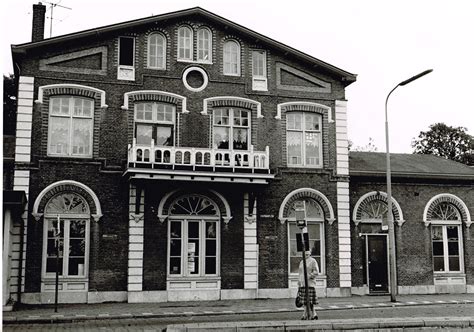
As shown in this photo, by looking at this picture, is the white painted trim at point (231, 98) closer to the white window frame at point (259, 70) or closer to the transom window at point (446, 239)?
the white window frame at point (259, 70)

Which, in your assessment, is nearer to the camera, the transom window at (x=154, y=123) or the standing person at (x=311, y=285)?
the standing person at (x=311, y=285)

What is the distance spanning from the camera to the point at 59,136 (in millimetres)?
20922

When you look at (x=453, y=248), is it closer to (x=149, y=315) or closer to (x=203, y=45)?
(x=203, y=45)

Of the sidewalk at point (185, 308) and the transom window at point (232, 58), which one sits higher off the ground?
the transom window at point (232, 58)

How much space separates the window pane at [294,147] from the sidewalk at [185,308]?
537 centimetres

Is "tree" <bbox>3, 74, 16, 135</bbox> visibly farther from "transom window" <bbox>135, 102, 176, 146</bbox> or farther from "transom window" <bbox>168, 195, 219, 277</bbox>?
"transom window" <bbox>168, 195, 219, 277</bbox>

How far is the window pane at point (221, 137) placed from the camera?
22438mm

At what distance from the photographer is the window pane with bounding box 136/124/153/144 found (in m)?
21.6

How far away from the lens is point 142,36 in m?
22.2

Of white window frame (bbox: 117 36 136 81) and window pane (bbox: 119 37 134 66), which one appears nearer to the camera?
white window frame (bbox: 117 36 136 81)

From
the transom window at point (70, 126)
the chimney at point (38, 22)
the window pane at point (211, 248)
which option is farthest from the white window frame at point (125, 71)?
the window pane at point (211, 248)

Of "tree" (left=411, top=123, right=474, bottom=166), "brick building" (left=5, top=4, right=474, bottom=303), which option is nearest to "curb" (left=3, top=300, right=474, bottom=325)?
"brick building" (left=5, top=4, right=474, bottom=303)

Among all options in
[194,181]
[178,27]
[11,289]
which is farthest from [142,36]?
[11,289]

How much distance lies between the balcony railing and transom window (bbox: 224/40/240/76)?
3.43 m
